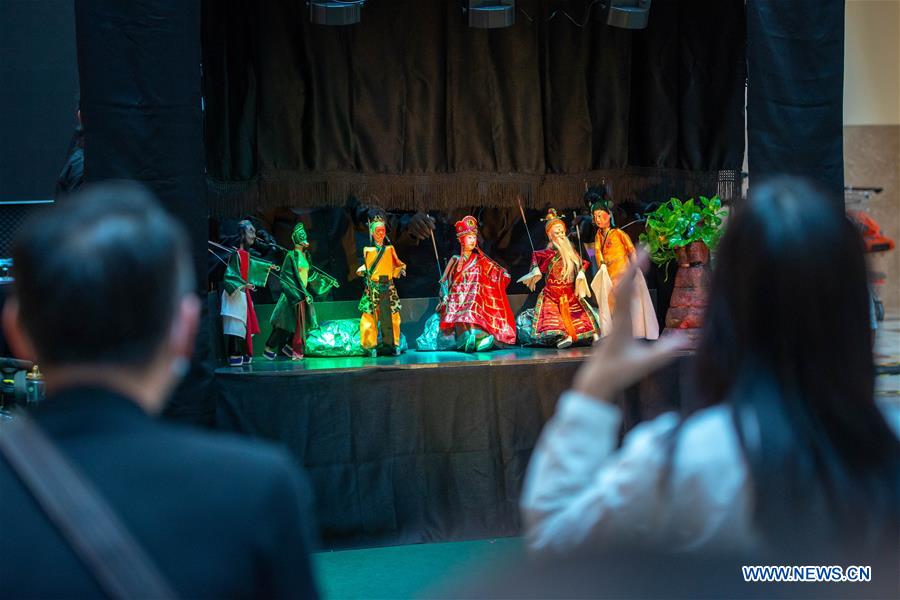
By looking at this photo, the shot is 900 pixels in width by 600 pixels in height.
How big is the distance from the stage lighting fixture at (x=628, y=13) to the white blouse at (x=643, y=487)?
12.6 feet

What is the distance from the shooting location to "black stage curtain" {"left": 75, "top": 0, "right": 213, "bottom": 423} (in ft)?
11.3

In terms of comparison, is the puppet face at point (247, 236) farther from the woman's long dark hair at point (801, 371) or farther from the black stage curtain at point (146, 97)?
the woman's long dark hair at point (801, 371)

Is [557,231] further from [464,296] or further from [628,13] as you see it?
[628,13]

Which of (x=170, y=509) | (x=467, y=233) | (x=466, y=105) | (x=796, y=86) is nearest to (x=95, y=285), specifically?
(x=170, y=509)

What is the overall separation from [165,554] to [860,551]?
0.67 meters

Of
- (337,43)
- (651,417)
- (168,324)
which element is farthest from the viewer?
(337,43)

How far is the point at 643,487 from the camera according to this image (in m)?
0.98

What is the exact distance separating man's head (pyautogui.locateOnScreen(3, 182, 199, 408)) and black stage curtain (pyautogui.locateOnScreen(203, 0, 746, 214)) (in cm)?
369

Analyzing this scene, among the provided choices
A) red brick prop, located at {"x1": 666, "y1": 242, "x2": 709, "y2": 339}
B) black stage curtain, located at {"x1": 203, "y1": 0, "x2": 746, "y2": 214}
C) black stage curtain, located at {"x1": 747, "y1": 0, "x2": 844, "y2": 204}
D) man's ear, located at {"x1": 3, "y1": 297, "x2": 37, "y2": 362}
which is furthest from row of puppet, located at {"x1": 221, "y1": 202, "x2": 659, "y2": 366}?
man's ear, located at {"x1": 3, "y1": 297, "x2": 37, "y2": 362}

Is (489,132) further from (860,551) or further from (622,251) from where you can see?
(860,551)

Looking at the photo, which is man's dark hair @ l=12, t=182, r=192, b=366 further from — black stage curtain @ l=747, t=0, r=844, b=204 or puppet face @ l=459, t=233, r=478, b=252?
puppet face @ l=459, t=233, r=478, b=252

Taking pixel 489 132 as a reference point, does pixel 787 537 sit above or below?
below

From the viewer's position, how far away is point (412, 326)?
195 inches

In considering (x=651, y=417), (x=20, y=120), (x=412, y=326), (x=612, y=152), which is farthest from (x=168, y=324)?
(x=20, y=120)
